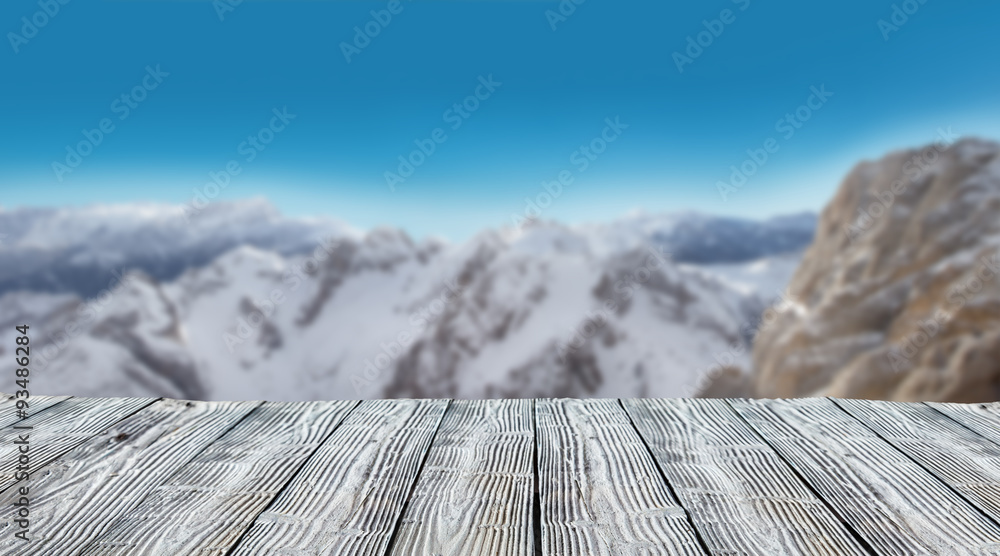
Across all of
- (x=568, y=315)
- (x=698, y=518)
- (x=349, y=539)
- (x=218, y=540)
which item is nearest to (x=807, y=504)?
(x=698, y=518)

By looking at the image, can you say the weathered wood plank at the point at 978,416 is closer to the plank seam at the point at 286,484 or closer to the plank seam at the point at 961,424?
the plank seam at the point at 961,424

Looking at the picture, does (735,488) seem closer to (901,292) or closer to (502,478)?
(502,478)

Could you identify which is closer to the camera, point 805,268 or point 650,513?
point 650,513

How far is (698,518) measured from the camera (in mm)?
815

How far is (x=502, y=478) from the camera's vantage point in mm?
936

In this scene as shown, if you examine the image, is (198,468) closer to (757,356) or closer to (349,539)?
(349,539)

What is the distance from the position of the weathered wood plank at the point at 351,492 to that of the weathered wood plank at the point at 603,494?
19 cm


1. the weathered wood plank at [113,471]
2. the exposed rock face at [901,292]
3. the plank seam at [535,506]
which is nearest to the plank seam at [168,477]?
the weathered wood plank at [113,471]

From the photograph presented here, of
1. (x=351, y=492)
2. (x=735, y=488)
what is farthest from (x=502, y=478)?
(x=735, y=488)

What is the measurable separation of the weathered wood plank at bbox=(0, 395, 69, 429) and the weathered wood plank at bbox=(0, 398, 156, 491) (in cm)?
2

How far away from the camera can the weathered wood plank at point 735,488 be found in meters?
0.77

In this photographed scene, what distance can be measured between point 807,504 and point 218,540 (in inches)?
28.1

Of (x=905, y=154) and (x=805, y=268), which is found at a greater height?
(x=905, y=154)

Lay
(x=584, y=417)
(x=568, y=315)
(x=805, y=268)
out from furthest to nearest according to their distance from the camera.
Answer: (x=568, y=315)
(x=805, y=268)
(x=584, y=417)
